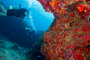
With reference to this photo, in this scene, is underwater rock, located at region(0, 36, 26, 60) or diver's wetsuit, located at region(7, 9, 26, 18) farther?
diver's wetsuit, located at region(7, 9, 26, 18)

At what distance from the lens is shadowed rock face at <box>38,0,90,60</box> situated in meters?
2.74

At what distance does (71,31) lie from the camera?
309 centimetres

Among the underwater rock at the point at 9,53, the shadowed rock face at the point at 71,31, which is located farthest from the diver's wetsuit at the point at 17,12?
the shadowed rock face at the point at 71,31

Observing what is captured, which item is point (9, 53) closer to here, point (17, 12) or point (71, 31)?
point (17, 12)

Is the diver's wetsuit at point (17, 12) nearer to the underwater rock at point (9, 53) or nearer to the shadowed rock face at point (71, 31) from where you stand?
the underwater rock at point (9, 53)

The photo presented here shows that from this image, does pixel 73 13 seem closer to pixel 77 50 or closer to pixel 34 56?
pixel 77 50

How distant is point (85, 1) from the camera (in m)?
2.38

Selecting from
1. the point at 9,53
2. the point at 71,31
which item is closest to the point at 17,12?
the point at 9,53

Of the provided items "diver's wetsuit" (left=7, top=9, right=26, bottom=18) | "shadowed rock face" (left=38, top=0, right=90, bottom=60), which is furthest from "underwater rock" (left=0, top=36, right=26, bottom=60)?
"shadowed rock face" (left=38, top=0, right=90, bottom=60)

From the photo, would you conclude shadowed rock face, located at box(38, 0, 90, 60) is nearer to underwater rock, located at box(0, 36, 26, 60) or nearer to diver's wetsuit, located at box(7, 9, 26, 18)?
underwater rock, located at box(0, 36, 26, 60)

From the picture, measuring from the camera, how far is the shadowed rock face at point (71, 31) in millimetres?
2736

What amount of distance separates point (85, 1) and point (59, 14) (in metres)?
1.30

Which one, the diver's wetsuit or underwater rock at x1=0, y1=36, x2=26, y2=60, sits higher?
the diver's wetsuit

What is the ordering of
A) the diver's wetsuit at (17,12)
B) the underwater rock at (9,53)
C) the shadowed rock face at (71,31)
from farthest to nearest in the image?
the diver's wetsuit at (17,12), the underwater rock at (9,53), the shadowed rock face at (71,31)
